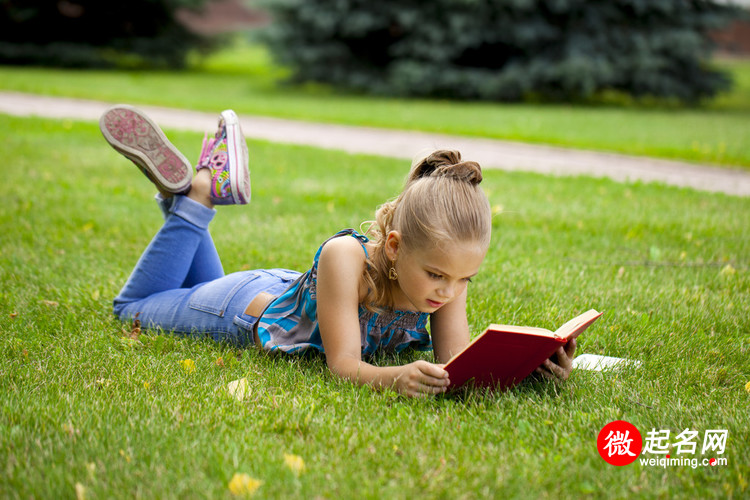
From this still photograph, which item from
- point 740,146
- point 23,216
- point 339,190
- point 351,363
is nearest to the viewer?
point 351,363

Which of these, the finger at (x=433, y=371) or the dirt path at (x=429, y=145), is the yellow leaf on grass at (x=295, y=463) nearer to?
the finger at (x=433, y=371)

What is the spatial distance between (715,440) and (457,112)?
1212 cm

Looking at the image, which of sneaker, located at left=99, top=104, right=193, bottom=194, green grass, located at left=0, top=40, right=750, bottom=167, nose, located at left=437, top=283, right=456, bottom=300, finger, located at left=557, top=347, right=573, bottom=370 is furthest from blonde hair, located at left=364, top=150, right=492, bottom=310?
green grass, located at left=0, top=40, right=750, bottom=167

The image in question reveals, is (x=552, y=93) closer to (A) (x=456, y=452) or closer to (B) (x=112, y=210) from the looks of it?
(B) (x=112, y=210)

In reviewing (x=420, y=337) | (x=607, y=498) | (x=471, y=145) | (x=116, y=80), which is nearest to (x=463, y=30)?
(x=471, y=145)

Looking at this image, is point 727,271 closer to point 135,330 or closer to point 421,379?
point 421,379

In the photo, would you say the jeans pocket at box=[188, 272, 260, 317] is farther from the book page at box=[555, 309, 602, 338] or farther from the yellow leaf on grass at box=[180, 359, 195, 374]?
the book page at box=[555, 309, 602, 338]

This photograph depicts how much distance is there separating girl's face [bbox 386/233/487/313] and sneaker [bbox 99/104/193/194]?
4.27 feet

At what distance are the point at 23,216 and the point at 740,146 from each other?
8.85m

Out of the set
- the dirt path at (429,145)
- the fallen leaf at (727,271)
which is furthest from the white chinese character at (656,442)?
the dirt path at (429,145)

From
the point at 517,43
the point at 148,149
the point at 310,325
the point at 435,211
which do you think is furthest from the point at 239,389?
the point at 517,43

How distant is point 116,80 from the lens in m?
17.6

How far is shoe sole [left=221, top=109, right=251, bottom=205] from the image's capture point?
11.0ft

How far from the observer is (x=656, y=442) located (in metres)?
2.27
